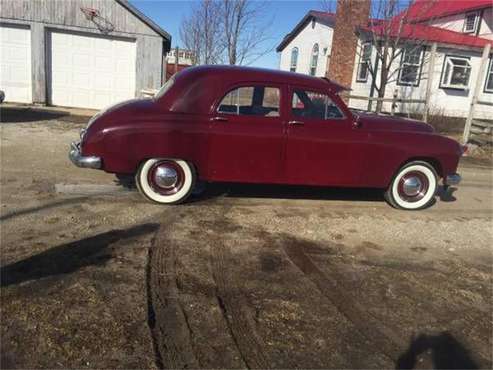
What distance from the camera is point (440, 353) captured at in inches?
122

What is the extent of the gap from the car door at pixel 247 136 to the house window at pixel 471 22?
A: 925 inches

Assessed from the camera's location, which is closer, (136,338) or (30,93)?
(136,338)

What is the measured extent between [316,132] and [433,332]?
123 inches

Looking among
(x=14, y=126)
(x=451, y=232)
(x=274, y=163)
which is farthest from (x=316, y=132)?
(x=14, y=126)

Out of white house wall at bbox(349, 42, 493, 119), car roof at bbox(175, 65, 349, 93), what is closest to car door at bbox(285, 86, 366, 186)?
car roof at bbox(175, 65, 349, 93)

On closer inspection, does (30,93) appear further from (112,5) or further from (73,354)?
(73,354)

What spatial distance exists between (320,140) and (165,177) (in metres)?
2.03

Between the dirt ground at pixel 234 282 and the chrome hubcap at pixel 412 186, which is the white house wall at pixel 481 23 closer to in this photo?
the chrome hubcap at pixel 412 186

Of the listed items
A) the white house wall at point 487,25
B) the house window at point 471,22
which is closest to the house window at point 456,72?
the white house wall at point 487,25

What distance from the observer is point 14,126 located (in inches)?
415

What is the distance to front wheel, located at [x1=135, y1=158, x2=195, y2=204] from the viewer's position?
5.73 metres

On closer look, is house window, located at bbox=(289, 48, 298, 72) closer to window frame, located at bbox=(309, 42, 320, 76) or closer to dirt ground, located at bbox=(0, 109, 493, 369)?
window frame, located at bbox=(309, 42, 320, 76)

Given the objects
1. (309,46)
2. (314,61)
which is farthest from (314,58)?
(309,46)

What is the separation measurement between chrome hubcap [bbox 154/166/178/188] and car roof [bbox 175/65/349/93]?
1.22 m
